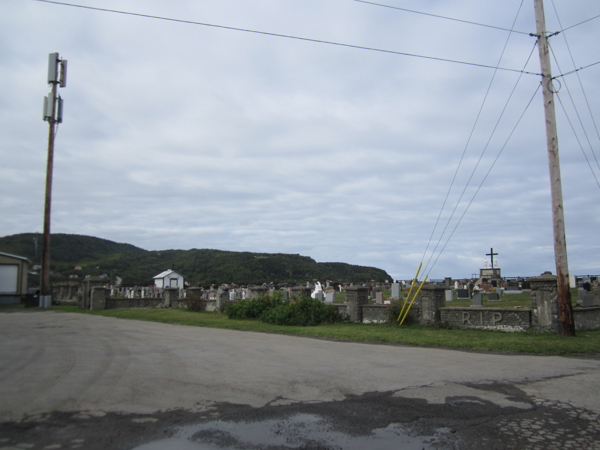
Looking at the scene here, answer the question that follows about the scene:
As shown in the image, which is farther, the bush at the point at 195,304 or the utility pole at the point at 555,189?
the bush at the point at 195,304

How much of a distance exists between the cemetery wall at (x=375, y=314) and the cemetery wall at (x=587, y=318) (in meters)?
6.26

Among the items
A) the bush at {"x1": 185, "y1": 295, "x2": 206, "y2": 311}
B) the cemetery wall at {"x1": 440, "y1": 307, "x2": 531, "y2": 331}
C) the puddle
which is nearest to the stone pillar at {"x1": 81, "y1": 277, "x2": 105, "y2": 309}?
the bush at {"x1": 185, "y1": 295, "x2": 206, "y2": 311}

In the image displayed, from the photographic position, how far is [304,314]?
19125 mm

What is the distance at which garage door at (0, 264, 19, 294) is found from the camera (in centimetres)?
3734

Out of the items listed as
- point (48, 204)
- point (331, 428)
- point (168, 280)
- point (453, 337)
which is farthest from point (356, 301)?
point (168, 280)

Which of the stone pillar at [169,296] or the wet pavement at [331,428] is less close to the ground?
the stone pillar at [169,296]

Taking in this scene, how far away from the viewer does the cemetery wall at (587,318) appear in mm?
14516

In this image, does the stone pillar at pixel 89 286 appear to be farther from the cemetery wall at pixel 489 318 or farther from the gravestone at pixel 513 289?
the gravestone at pixel 513 289

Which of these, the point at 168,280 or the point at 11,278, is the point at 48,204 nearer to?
the point at 11,278

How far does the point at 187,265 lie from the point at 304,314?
65293 millimetres

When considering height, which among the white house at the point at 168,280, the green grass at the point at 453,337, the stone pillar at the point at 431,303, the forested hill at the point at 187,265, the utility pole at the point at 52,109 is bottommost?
the green grass at the point at 453,337

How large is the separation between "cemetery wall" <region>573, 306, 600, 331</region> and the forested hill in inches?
1905

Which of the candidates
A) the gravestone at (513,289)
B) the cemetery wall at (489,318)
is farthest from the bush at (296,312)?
the gravestone at (513,289)

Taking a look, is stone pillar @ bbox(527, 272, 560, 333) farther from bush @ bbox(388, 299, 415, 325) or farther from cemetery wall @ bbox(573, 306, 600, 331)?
bush @ bbox(388, 299, 415, 325)
